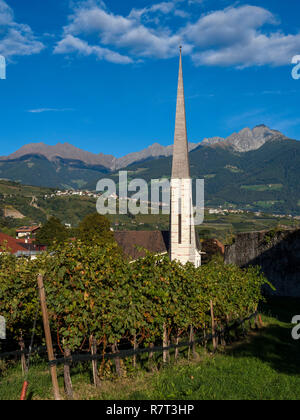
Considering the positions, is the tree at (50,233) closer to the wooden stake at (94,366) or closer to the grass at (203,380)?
the grass at (203,380)

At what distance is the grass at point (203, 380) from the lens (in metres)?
6.96

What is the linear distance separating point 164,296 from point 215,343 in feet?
10.8

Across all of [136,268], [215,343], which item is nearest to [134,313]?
[136,268]

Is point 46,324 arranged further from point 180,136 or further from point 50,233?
point 50,233

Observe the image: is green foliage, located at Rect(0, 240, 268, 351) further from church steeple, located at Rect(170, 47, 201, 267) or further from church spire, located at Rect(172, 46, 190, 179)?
church spire, located at Rect(172, 46, 190, 179)

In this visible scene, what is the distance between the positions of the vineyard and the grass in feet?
1.67

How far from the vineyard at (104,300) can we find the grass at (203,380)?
51 centimetres

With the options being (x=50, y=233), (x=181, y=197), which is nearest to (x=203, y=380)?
(x=181, y=197)

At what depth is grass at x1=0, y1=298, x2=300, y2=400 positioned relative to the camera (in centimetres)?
696

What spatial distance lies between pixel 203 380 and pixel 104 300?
2752 millimetres

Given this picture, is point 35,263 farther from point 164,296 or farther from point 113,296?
point 164,296

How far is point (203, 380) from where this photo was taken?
792 cm

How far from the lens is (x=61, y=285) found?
24.6 feet
